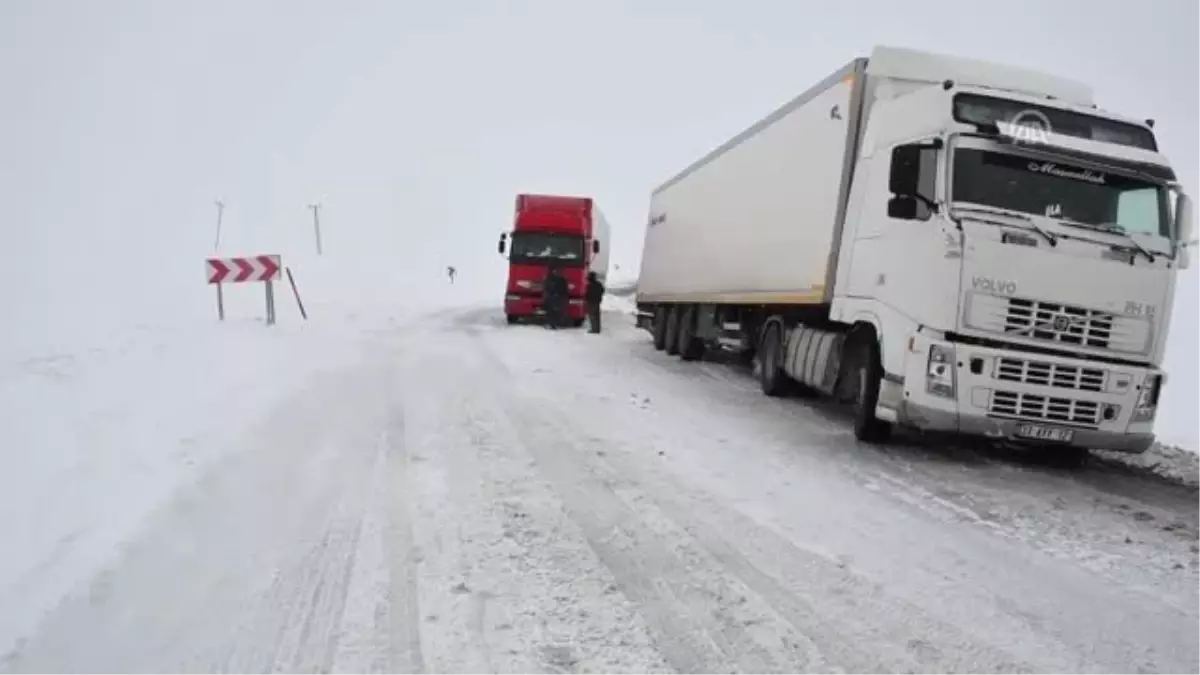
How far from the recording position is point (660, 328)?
59.4ft

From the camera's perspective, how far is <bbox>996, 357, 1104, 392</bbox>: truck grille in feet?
22.9

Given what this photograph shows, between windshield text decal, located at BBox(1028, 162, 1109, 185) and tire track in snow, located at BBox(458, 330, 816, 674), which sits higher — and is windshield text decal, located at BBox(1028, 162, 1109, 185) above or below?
A: above

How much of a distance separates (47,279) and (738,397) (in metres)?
24.6

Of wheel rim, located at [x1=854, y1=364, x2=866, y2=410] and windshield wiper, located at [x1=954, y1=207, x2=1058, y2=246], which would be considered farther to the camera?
wheel rim, located at [x1=854, y1=364, x2=866, y2=410]

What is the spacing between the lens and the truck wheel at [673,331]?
16.8 m

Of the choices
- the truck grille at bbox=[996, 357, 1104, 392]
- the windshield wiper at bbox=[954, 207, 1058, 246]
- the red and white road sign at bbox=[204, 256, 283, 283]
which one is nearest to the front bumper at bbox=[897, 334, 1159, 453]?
the truck grille at bbox=[996, 357, 1104, 392]

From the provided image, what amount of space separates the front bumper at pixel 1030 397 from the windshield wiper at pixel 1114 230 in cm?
100

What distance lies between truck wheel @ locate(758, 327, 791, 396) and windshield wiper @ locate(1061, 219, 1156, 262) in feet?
13.8

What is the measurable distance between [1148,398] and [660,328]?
37.6ft

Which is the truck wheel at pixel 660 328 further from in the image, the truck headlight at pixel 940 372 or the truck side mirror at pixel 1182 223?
the truck side mirror at pixel 1182 223

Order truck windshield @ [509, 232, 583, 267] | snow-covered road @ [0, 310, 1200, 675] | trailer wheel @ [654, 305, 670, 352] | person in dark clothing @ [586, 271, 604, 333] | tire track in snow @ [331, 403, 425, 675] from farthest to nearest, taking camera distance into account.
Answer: truck windshield @ [509, 232, 583, 267], person in dark clothing @ [586, 271, 604, 333], trailer wheel @ [654, 305, 670, 352], snow-covered road @ [0, 310, 1200, 675], tire track in snow @ [331, 403, 425, 675]

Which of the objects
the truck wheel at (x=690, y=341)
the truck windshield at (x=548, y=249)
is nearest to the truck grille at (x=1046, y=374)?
the truck wheel at (x=690, y=341)

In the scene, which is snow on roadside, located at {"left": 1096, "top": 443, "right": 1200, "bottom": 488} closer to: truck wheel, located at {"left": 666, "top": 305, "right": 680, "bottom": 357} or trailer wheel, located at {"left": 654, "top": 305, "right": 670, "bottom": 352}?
truck wheel, located at {"left": 666, "top": 305, "right": 680, "bottom": 357}

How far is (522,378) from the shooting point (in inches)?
430
